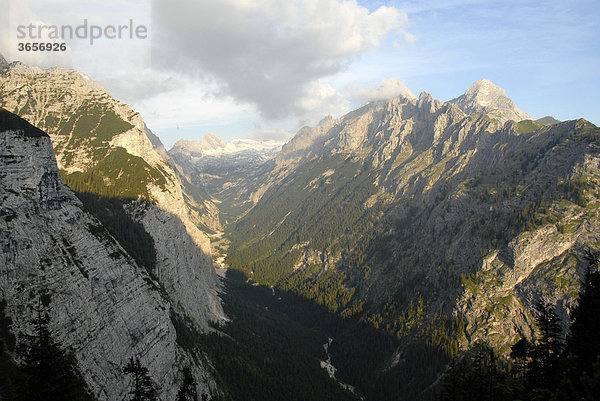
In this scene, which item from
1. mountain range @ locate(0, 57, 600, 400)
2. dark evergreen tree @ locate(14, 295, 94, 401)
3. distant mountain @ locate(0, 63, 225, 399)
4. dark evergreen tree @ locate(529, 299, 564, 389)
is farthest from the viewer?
distant mountain @ locate(0, 63, 225, 399)

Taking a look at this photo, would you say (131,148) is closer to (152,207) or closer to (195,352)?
(152,207)

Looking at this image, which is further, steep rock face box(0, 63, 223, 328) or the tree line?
steep rock face box(0, 63, 223, 328)

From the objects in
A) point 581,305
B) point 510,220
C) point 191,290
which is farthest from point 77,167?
point 510,220

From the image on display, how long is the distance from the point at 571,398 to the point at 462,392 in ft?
53.6

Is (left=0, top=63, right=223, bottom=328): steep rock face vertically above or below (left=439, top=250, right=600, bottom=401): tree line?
above

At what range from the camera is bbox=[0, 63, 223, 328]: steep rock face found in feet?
440

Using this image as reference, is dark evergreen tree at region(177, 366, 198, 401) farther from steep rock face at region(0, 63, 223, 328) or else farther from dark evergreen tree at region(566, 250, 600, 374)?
dark evergreen tree at region(566, 250, 600, 374)

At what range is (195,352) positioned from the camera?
102 meters

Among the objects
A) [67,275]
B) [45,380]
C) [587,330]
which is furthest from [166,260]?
[587,330]

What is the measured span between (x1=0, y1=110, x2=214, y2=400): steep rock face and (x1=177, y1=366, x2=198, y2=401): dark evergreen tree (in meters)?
2.88

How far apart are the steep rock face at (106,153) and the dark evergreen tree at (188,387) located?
38.3 metres

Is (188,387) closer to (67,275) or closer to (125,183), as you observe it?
(67,275)

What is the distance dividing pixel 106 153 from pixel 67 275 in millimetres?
104151

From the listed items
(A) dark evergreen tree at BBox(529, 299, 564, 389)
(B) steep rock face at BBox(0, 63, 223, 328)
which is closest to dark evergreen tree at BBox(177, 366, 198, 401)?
(B) steep rock face at BBox(0, 63, 223, 328)
